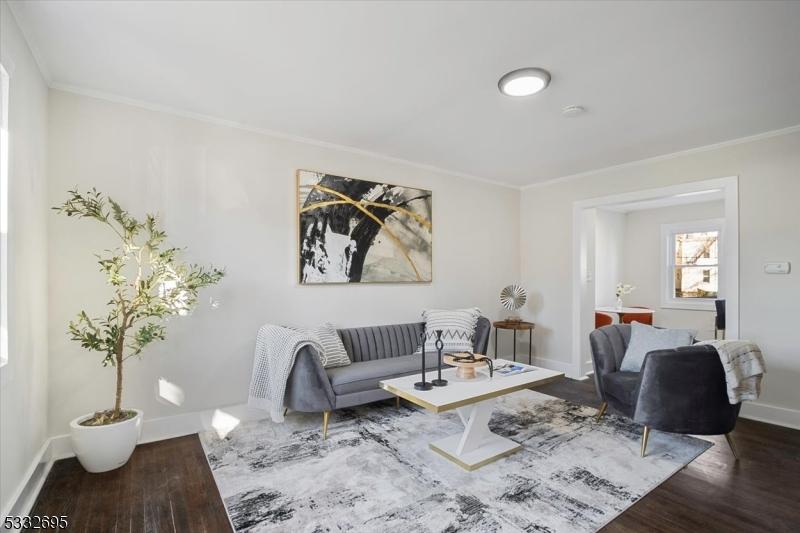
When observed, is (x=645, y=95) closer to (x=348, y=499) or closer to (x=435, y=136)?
(x=435, y=136)

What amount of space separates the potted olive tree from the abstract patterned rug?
0.64 metres

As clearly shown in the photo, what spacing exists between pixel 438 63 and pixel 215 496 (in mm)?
2888

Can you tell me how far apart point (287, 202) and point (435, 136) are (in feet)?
4.98

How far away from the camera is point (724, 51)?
2264 mm

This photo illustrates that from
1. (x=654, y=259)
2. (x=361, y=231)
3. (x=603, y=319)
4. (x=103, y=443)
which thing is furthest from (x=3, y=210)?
(x=654, y=259)

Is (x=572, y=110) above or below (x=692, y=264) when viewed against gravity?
above

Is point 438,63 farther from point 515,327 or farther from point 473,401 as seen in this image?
point 515,327

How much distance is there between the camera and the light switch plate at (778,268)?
350 cm

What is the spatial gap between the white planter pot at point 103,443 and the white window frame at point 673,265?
7600 millimetres

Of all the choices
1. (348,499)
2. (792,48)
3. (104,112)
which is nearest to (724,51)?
(792,48)

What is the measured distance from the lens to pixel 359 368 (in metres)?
3.44

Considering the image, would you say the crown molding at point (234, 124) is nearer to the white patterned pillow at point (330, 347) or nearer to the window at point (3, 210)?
the window at point (3, 210)

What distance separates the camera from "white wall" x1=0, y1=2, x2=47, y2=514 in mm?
1983

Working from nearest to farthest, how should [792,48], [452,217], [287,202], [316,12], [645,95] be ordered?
[316,12], [792,48], [645,95], [287,202], [452,217]
